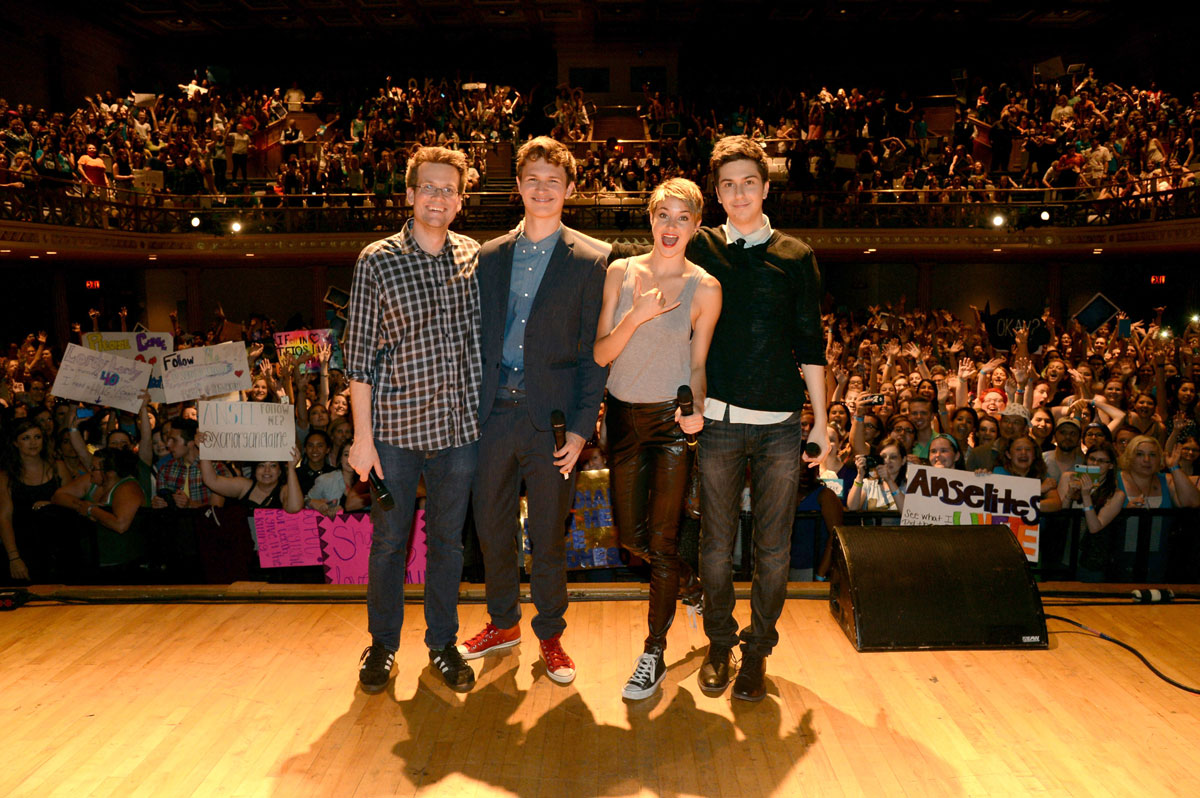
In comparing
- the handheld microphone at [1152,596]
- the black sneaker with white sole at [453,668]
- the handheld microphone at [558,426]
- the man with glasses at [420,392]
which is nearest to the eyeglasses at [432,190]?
the man with glasses at [420,392]

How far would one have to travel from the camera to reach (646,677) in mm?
2891

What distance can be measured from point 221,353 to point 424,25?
20.2 metres

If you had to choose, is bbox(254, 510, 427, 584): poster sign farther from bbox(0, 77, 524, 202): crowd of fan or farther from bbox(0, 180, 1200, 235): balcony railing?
bbox(0, 77, 524, 202): crowd of fan

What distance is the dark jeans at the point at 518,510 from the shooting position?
2.90 m

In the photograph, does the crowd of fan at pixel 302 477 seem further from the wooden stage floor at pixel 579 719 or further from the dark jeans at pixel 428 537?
the dark jeans at pixel 428 537

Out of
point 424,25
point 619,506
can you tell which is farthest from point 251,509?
point 424,25

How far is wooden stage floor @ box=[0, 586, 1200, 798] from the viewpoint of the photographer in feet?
7.95

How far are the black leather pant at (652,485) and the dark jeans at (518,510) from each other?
22cm

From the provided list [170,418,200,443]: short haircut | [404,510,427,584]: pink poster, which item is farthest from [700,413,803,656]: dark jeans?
[170,418,200,443]: short haircut

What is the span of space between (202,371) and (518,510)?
117 inches

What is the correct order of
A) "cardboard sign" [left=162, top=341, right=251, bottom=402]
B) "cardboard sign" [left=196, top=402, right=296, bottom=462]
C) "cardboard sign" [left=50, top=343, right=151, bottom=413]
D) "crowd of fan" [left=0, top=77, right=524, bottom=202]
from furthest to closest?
"crowd of fan" [left=0, top=77, right=524, bottom=202] < "cardboard sign" [left=162, top=341, right=251, bottom=402] < "cardboard sign" [left=50, top=343, right=151, bottom=413] < "cardboard sign" [left=196, top=402, right=296, bottom=462]

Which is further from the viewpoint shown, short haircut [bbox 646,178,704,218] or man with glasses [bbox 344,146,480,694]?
man with glasses [bbox 344,146,480,694]

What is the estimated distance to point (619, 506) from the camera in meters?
2.88

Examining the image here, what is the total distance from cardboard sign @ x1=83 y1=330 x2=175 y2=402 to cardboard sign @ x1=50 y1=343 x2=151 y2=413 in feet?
2.40
